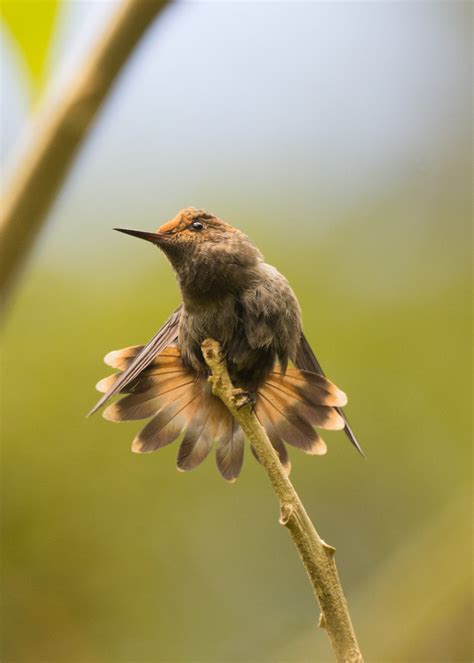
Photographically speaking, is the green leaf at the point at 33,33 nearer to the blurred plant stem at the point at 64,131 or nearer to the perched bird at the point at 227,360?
the blurred plant stem at the point at 64,131

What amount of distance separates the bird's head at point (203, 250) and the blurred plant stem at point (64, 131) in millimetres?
650

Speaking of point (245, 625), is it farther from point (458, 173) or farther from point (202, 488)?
point (458, 173)

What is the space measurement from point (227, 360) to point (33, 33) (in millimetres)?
1214

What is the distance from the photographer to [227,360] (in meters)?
2.44

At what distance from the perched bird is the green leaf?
0.78m

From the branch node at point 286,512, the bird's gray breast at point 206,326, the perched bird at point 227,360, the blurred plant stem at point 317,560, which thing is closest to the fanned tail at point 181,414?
the perched bird at point 227,360

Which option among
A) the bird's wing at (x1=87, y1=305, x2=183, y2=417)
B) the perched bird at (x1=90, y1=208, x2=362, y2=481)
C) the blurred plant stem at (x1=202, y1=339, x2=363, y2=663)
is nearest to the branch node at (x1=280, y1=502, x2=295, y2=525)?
the blurred plant stem at (x1=202, y1=339, x2=363, y2=663)

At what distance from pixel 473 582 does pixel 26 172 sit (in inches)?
151

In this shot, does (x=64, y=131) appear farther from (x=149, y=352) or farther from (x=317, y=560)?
(x=317, y=560)

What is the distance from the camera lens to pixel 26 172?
54.8 inches

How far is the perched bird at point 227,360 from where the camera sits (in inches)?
A: 89.9

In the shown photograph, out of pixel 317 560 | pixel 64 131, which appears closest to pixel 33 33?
pixel 64 131

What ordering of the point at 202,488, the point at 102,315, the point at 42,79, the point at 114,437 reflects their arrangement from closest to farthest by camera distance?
the point at 42,79 → the point at 102,315 → the point at 114,437 → the point at 202,488

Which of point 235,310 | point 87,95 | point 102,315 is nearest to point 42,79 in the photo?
point 87,95
